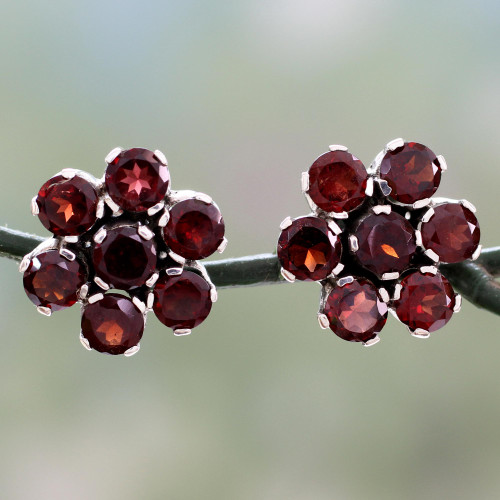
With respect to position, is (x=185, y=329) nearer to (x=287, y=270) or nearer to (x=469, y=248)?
(x=287, y=270)

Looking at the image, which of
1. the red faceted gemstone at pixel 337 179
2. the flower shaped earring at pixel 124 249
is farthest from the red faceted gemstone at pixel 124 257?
the red faceted gemstone at pixel 337 179

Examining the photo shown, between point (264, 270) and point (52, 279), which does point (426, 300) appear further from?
point (52, 279)

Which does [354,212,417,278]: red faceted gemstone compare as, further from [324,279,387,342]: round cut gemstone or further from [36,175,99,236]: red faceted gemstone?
[36,175,99,236]: red faceted gemstone

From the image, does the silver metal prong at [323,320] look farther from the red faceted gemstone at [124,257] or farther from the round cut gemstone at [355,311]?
the red faceted gemstone at [124,257]

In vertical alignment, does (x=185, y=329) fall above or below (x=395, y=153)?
below

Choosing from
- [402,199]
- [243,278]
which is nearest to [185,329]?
[243,278]
